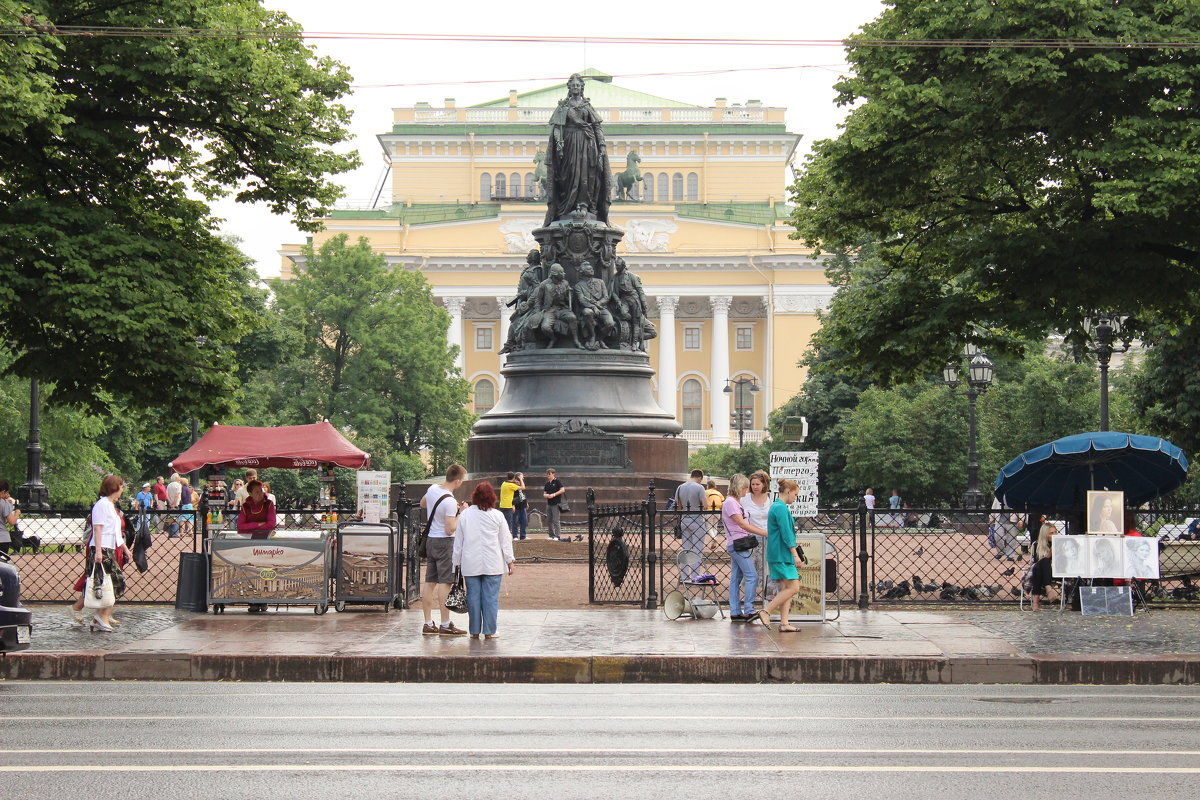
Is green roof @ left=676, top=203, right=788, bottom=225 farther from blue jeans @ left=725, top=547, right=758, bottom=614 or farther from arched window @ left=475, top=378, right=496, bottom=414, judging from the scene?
blue jeans @ left=725, top=547, right=758, bottom=614

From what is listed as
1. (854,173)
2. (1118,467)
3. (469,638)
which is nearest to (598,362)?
(854,173)

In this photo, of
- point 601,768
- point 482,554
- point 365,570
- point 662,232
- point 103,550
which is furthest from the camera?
point 662,232

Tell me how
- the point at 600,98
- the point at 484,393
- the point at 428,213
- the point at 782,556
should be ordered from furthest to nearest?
the point at 600,98
the point at 428,213
the point at 484,393
the point at 782,556

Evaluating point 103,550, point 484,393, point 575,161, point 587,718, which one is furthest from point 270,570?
point 484,393

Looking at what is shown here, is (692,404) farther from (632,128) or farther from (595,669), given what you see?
(595,669)

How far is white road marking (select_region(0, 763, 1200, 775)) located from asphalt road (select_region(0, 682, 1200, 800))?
0.02 m

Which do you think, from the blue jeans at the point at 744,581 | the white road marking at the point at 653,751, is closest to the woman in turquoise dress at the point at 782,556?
the blue jeans at the point at 744,581

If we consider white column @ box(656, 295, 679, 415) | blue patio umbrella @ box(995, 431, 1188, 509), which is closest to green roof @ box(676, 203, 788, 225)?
white column @ box(656, 295, 679, 415)

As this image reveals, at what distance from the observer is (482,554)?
15430 mm

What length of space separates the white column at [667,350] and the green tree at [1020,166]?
266ft

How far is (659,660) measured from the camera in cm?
1403

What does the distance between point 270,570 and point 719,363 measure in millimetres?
87876

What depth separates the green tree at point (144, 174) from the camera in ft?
61.3

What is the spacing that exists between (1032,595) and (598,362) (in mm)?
14456
